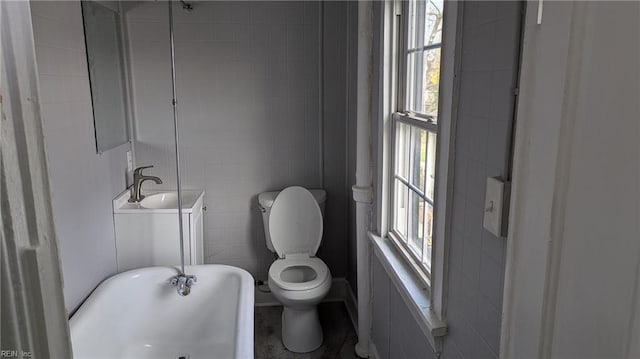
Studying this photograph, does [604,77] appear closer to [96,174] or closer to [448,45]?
[448,45]

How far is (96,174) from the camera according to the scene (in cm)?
236

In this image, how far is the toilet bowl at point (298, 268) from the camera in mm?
2624

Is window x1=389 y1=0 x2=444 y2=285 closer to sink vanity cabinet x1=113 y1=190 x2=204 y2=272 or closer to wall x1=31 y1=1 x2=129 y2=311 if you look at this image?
sink vanity cabinet x1=113 y1=190 x2=204 y2=272

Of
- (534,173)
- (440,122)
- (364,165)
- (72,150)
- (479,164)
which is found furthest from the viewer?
(364,165)

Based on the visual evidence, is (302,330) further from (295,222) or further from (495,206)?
(495,206)

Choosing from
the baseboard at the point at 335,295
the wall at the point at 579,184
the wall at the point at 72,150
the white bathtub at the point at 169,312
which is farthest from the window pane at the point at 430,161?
the baseboard at the point at 335,295

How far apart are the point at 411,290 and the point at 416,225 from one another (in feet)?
0.97

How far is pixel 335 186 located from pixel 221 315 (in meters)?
1.16

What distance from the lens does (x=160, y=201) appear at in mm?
2967

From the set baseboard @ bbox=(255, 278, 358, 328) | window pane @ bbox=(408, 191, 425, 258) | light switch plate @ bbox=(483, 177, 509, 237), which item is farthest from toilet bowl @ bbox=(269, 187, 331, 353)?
light switch plate @ bbox=(483, 177, 509, 237)

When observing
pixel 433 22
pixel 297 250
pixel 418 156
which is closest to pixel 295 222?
pixel 297 250

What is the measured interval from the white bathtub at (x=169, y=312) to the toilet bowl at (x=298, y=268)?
30 centimetres

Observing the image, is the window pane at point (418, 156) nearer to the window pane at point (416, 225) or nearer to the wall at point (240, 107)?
the window pane at point (416, 225)

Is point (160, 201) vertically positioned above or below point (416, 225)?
below
